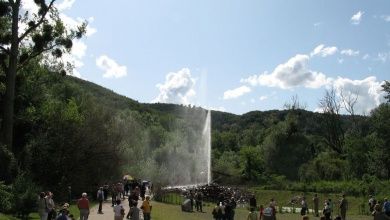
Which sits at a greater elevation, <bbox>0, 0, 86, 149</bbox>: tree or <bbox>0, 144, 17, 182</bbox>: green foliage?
<bbox>0, 0, 86, 149</bbox>: tree

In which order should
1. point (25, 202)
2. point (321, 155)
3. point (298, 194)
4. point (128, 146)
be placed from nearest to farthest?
point (25, 202)
point (298, 194)
point (128, 146)
point (321, 155)

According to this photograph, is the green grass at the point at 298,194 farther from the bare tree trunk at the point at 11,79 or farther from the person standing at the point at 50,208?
the person standing at the point at 50,208

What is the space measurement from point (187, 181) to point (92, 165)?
32717 millimetres

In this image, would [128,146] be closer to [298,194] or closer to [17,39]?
[298,194]

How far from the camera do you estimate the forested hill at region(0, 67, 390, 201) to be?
36.3 metres

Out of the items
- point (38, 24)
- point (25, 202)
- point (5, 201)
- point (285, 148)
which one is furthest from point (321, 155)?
point (5, 201)

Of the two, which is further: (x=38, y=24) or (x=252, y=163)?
(x=252, y=163)

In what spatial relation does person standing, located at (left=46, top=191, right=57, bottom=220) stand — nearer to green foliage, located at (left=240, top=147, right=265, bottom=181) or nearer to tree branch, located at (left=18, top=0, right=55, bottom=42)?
tree branch, located at (left=18, top=0, right=55, bottom=42)

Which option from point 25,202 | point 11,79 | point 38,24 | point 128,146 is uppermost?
point 38,24

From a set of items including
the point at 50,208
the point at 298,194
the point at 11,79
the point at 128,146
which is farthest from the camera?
the point at 128,146

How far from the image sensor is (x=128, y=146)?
6731 cm

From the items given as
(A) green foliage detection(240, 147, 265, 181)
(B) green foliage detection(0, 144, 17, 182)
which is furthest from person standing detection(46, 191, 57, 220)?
(A) green foliage detection(240, 147, 265, 181)

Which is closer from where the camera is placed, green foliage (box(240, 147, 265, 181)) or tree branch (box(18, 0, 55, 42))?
tree branch (box(18, 0, 55, 42))

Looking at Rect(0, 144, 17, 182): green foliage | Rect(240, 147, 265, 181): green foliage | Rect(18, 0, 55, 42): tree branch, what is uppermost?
Rect(18, 0, 55, 42): tree branch
